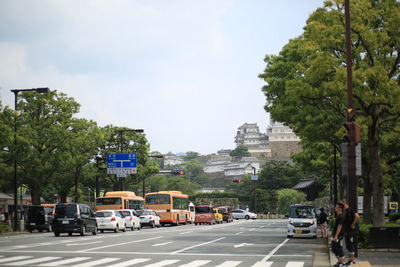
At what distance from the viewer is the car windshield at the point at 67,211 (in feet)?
112

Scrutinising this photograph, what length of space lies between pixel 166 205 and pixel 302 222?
2709 centimetres

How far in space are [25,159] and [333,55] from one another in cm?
3253

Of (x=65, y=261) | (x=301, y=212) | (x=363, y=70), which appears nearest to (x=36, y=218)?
(x=301, y=212)

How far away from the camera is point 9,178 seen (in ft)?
189

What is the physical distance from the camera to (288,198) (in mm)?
103688

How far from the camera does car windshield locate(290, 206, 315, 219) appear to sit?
112ft

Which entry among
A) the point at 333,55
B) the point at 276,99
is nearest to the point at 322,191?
the point at 276,99

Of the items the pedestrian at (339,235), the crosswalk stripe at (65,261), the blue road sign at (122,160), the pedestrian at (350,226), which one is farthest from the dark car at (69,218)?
the blue road sign at (122,160)

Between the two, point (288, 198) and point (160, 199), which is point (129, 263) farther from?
point (288, 198)

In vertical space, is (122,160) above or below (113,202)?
above

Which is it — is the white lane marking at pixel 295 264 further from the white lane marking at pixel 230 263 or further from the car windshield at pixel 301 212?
the car windshield at pixel 301 212

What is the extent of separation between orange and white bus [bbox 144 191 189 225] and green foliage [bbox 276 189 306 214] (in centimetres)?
4435

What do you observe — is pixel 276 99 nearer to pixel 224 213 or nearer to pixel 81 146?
pixel 81 146

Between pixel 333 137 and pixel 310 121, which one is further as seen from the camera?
pixel 333 137
